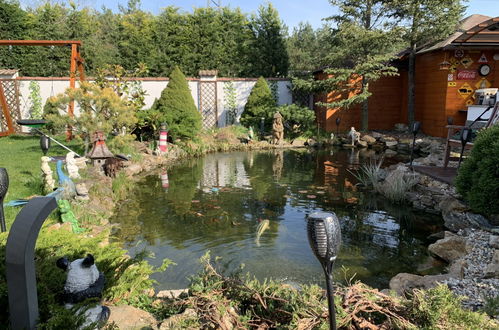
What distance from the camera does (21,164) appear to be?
7242 mm

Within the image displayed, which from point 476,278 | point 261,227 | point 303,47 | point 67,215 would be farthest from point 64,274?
point 303,47

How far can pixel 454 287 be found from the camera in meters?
3.18

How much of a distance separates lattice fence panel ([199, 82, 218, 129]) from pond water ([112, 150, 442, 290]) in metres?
6.49

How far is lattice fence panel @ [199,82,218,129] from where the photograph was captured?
15062mm

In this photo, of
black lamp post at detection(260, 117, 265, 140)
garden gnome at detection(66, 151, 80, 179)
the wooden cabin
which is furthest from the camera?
black lamp post at detection(260, 117, 265, 140)

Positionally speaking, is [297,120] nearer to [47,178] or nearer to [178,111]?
[178,111]

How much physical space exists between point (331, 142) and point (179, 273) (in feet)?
34.7

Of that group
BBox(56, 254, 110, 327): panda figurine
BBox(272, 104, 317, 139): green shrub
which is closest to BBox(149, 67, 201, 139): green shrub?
BBox(272, 104, 317, 139): green shrub

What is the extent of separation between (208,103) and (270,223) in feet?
34.6

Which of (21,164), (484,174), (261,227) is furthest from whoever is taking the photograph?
(21,164)

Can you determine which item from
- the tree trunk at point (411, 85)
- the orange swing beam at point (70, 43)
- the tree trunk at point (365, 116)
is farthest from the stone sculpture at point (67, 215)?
the tree trunk at point (411, 85)

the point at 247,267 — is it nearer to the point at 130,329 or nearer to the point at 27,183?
the point at 130,329

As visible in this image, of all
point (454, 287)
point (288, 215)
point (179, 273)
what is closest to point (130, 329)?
point (179, 273)

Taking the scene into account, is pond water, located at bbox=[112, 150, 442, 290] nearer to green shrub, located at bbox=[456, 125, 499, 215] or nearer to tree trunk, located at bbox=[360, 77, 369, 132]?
green shrub, located at bbox=[456, 125, 499, 215]
